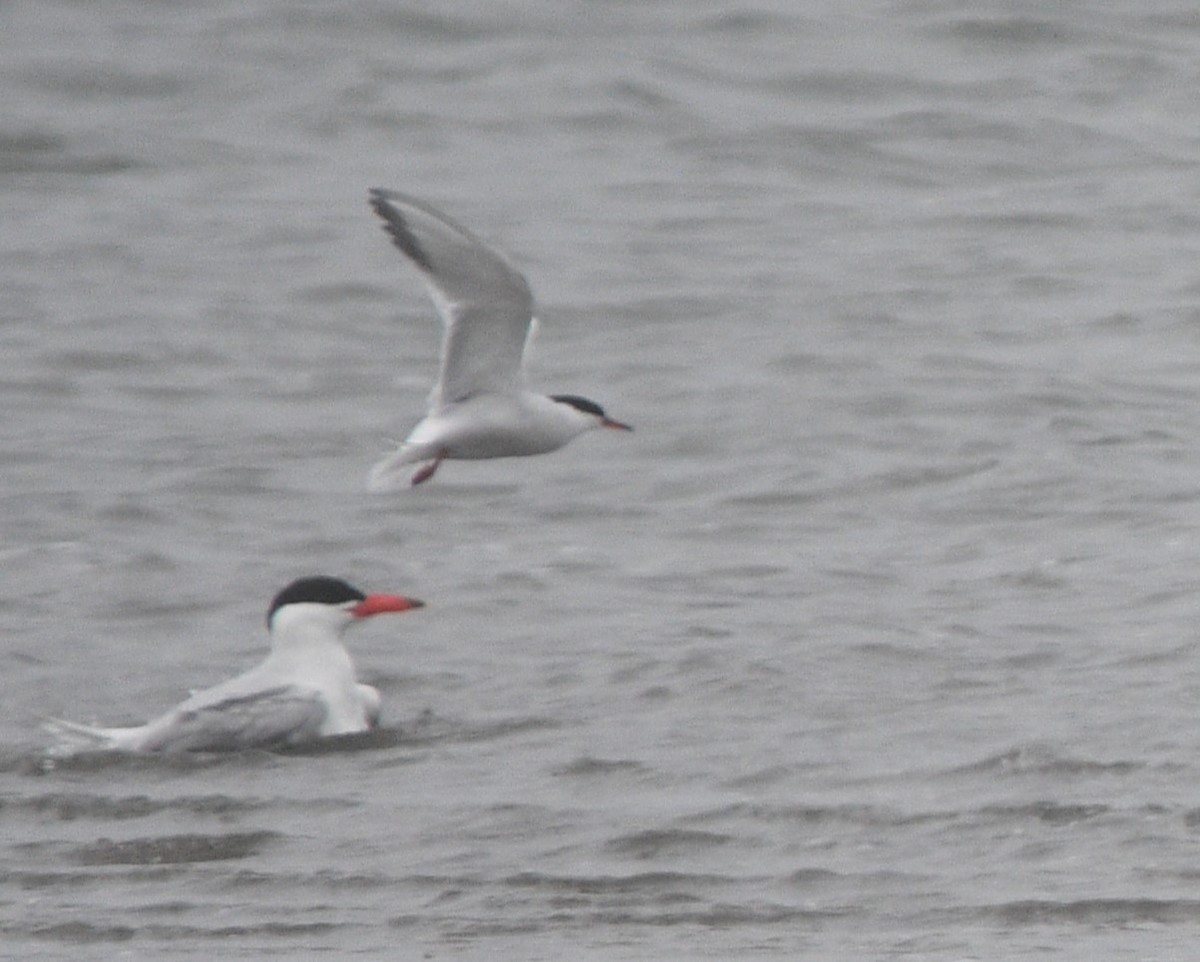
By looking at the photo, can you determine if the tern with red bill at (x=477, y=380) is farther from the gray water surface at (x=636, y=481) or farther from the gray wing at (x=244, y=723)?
the gray wing at (x=244, y=723)

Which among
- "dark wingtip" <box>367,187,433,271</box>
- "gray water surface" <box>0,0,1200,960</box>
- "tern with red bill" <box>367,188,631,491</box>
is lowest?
"gray water surface" <box>0,0,1200,960</box>

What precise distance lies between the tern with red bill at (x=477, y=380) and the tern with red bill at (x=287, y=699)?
42.7 inches

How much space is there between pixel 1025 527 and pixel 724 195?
30.6 ft

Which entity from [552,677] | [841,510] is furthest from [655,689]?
[841,510]

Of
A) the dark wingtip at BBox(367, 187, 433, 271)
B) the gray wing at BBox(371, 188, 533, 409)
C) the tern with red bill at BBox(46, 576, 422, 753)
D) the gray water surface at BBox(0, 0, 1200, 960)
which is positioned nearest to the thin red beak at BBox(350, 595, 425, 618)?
the tern with red bill at BBox(46, 576, 422, 753)

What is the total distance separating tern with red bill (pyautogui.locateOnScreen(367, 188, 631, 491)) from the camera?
11312 mm

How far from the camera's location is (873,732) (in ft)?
31.9

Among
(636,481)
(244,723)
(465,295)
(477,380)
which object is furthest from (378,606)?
(636,481)

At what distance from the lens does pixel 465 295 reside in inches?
452

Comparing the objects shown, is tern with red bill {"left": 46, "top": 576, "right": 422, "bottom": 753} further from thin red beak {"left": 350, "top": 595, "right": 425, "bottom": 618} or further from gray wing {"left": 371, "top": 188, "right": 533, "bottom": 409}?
gray wing {"left": 371, "top": 188, "right": 533, "bottom": 409}

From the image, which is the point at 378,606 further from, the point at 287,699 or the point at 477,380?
the point at 477,380

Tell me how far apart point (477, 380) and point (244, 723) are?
2354 millimetres

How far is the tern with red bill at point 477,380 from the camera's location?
37.1ft

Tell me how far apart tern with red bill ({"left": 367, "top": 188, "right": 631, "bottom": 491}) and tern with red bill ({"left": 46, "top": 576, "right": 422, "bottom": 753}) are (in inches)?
42.7
